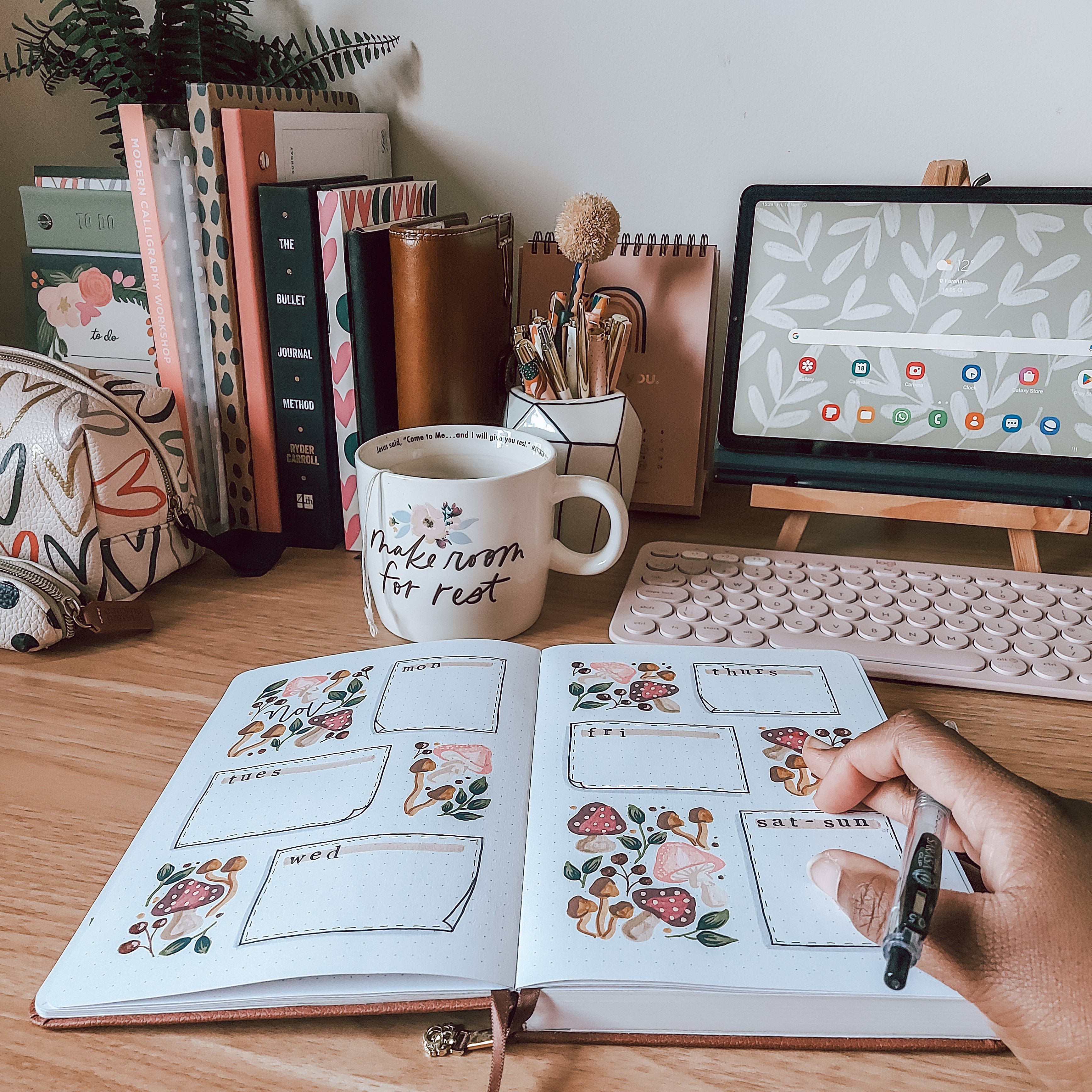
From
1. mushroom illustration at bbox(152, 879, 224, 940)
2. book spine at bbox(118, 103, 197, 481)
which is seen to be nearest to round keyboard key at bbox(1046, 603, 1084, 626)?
→ mushroom illustration at bbox(152, 879, 224, 940)

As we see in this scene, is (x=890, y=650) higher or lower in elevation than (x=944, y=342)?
lower

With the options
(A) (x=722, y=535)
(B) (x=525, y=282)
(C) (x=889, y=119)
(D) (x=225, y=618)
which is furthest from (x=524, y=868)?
(C) (x=889, y=119)

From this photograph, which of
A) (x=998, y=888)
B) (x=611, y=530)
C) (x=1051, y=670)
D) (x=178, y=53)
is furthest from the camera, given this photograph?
(x=178, y=53)

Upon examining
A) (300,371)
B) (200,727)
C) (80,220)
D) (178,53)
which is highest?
(178,53)

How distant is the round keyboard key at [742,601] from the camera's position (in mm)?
647

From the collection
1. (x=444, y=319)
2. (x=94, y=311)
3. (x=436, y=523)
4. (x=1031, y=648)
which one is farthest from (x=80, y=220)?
(x=1031, y=648)

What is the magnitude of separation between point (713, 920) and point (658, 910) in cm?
2

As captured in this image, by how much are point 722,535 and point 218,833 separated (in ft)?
1.74

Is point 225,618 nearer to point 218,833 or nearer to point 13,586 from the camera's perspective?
point 13,586

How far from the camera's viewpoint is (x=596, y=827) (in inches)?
16.7

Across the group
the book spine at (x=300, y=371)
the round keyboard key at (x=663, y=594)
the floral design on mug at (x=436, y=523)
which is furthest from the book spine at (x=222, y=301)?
the round keyboard key at (x=663, y=594)

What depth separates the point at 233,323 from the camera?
0.74 meters

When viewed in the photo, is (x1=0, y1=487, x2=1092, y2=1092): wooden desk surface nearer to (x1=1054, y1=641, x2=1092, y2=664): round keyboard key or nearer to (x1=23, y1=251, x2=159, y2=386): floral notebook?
(x1=1054, y1=641, x2=1092, y2=664): round keyboard key

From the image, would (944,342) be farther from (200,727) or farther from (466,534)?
(200,727)
